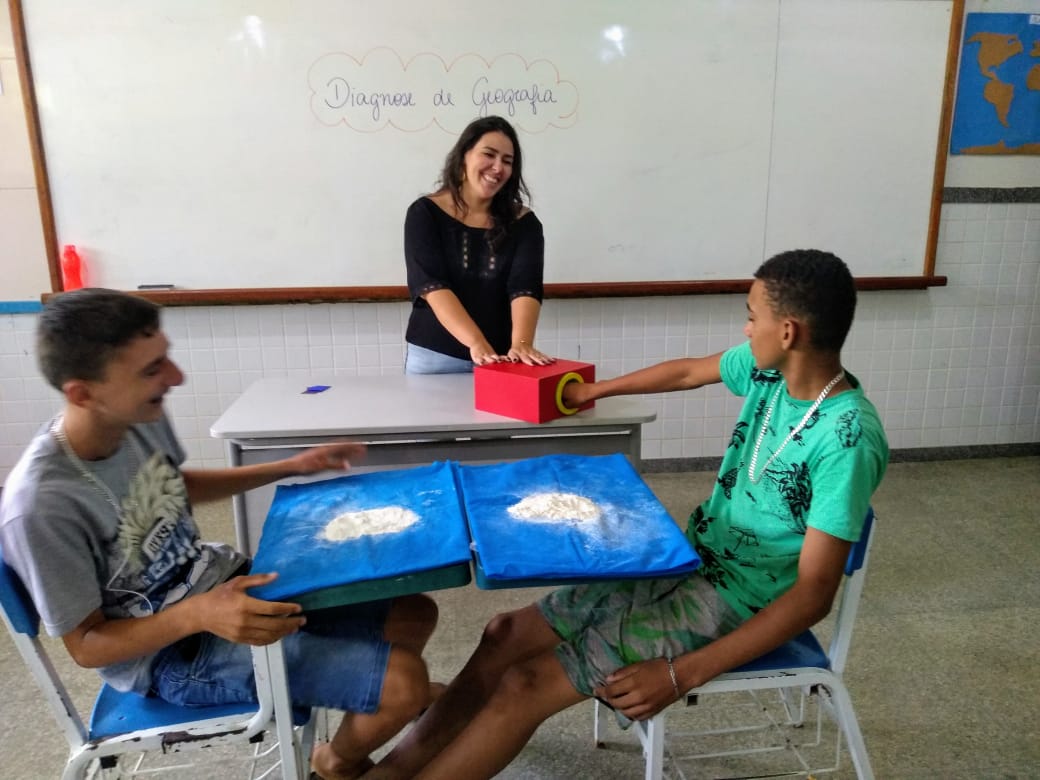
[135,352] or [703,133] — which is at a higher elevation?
[703,133]

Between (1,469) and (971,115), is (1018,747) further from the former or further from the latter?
(1,469)

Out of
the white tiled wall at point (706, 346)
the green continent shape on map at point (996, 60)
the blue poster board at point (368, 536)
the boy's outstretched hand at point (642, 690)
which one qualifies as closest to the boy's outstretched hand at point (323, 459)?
the blue poster board at point (368, 536)

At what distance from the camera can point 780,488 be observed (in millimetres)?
1268

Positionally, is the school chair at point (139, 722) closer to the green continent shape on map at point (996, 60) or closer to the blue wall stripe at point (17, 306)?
the blue wall stripe at point (17, 306)

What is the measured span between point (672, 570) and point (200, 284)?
9.04ft

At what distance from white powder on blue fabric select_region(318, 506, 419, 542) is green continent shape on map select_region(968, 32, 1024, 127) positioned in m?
3.47

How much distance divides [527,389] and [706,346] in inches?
76.2

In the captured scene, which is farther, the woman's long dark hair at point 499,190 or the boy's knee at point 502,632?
the woman's long dark hair at point 499,190

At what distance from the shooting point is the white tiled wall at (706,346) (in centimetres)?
327

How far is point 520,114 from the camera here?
10.3 feet

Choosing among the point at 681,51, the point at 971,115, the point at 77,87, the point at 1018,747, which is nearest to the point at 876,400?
the point at 971,115

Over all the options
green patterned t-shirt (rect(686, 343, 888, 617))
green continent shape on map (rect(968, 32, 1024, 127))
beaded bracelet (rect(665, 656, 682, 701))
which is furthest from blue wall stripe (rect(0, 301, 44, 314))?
green continent shape on map (rect(968, 32, 1024, 127))

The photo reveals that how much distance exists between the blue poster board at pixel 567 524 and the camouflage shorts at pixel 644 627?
0.11 m

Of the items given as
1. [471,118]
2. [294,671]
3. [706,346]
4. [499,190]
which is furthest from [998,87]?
[294,671]
